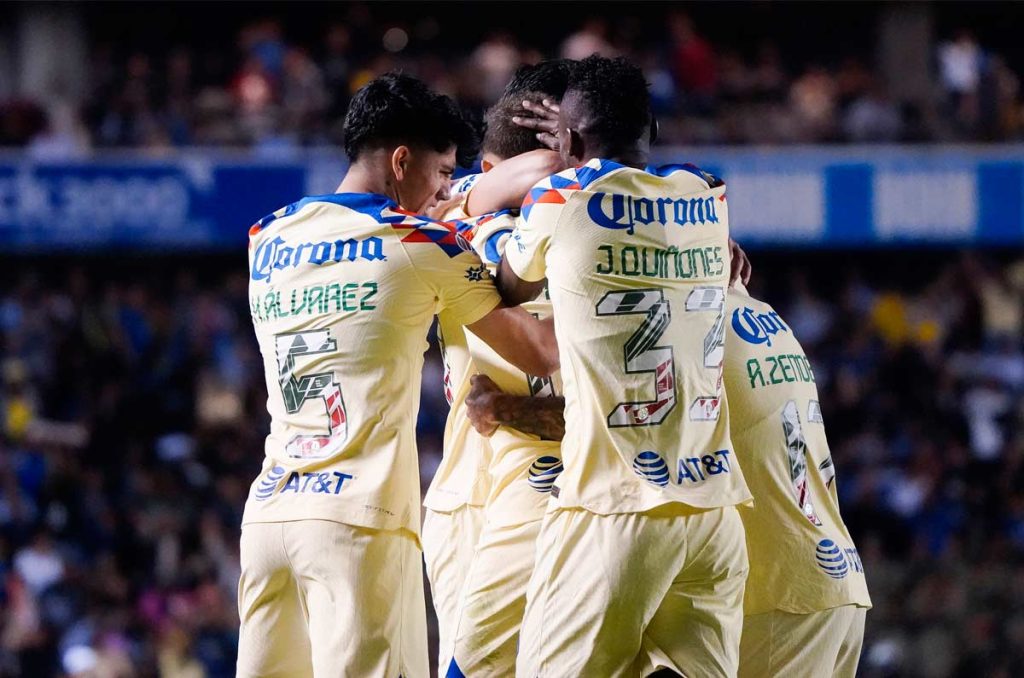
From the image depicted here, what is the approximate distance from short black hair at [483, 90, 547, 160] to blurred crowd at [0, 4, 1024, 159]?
32.9 ft

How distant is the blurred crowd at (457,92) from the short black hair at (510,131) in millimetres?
10027

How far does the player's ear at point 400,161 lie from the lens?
4.95m

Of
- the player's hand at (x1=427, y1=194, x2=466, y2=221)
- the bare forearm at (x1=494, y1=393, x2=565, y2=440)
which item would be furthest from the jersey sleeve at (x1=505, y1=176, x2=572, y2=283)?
the player's hand at (x1=427, y1=194, x2=466, y2=221)

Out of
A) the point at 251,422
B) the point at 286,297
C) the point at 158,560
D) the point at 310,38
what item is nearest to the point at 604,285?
the point at 286,297

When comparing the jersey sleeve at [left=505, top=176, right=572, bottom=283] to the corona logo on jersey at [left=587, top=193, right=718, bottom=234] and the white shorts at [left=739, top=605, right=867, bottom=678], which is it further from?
the white shorts at [left=739, top=605, right=867, bottom=678]

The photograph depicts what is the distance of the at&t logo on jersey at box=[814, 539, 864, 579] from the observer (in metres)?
5.17

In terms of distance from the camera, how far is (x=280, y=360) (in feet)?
15.7

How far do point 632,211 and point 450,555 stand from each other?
149 cm

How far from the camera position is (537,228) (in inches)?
180

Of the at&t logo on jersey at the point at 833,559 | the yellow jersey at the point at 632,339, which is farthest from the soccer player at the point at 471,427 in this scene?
the at&t logo on jersey at the point at 833,559

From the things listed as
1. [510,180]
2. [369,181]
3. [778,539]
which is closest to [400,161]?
[369,181]

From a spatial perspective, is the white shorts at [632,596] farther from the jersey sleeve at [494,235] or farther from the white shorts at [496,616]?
the jersey sleeve at [494,235]

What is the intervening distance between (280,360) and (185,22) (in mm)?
15327

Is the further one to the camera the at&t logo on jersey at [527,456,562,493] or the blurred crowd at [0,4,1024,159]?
the blurred crowd at [0,4,1024,159]
